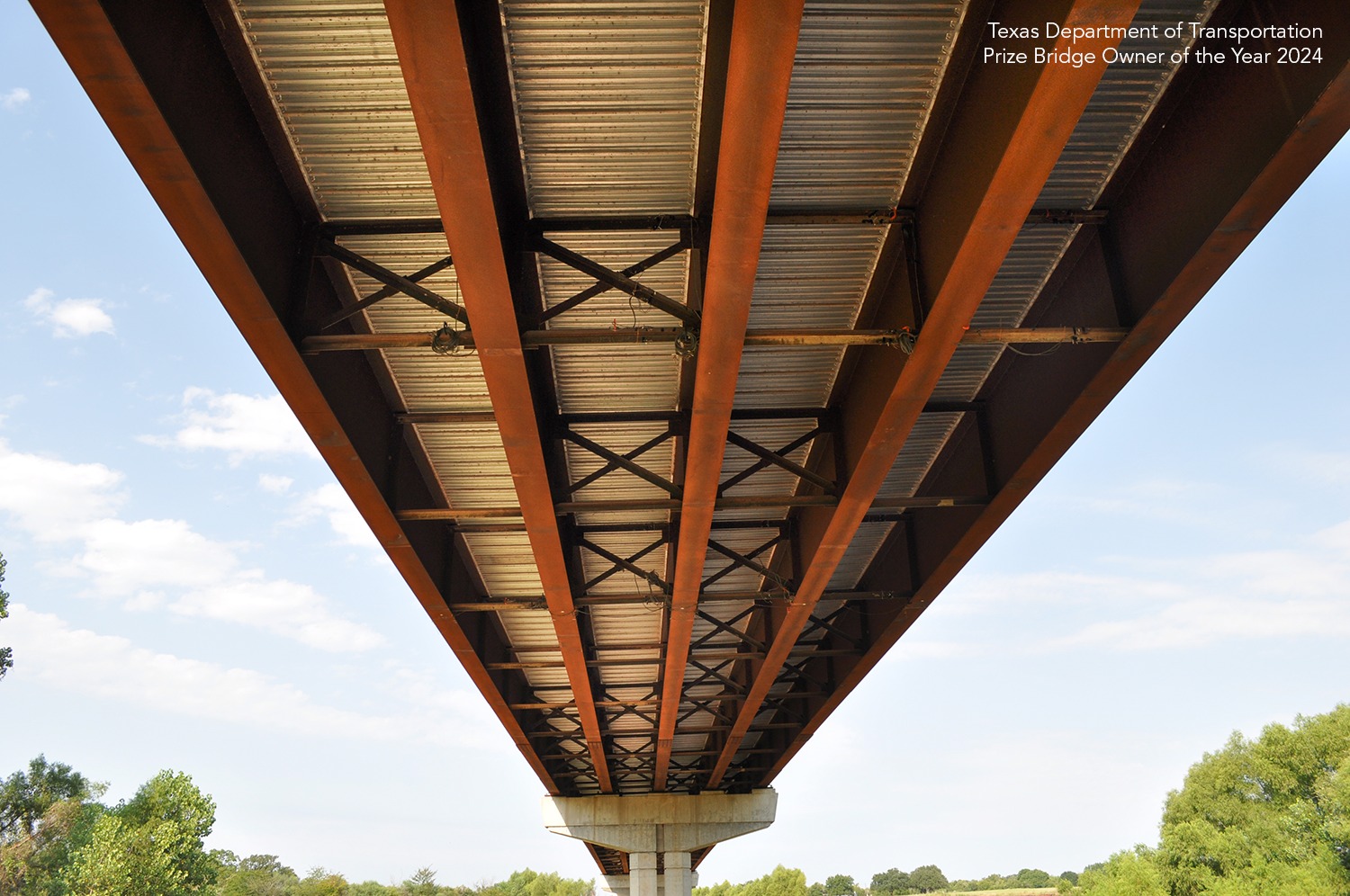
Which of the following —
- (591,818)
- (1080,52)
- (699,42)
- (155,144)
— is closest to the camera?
(1080,52)

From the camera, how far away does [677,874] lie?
35625mm

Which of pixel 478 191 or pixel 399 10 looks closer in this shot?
pixel 399 10

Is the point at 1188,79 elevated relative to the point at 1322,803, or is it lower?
elevated

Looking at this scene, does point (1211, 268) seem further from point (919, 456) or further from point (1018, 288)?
point (919, 456)

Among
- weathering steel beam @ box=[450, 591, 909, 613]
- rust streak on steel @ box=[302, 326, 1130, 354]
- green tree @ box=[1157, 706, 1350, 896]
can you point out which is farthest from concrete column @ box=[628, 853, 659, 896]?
rust streak on steel @ box=[302, 326, 1130, 354]

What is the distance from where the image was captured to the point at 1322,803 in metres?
47.8

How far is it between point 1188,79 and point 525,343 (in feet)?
19.4

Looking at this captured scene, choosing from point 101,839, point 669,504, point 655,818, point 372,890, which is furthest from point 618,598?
point 372,890

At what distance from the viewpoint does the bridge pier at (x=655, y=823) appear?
34750 millimetres

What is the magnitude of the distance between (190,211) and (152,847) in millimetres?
63750

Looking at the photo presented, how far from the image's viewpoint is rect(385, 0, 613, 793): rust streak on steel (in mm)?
4980

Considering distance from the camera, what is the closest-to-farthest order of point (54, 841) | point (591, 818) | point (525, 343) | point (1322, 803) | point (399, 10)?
point (399, 10) < point (525, 343) < point (591, 818) < point (1322, 803) < point (54, 841)

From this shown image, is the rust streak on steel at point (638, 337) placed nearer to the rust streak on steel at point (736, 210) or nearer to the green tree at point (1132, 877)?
the rust streak on steel at point (736, 210)

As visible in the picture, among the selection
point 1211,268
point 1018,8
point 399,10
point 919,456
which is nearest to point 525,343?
point 399,10
